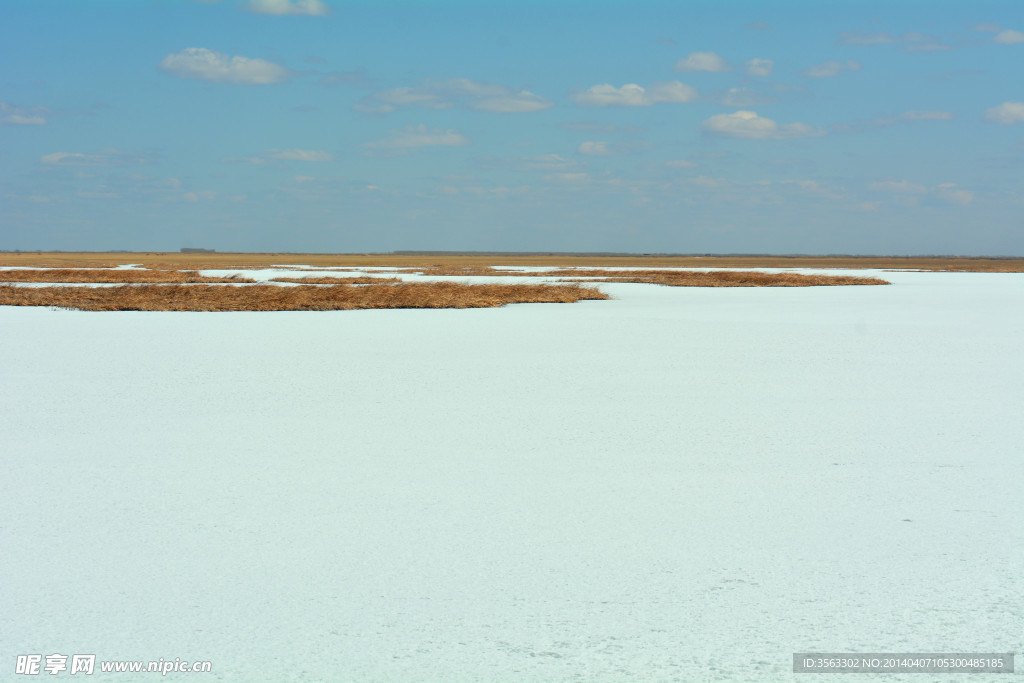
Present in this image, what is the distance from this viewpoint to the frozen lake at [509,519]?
374 cm

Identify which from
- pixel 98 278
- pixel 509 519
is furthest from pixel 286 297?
pixel 98 278

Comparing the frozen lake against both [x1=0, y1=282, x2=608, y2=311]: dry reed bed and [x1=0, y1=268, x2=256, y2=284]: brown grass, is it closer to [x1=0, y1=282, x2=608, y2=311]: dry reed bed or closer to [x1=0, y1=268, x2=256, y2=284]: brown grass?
[x1=0, y1=282, x2=608, y2=311]: dry reed bed

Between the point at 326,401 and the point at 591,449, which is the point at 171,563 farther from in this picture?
the point at 326,401

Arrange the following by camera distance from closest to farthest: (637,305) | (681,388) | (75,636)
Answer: (75,636) < (681,388) < (637,305)

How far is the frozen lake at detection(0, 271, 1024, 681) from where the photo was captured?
3736 millimetres

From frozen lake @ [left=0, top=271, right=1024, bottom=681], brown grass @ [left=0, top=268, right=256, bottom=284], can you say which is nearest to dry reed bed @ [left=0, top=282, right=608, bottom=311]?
brown grass @ [left=0, top=268, right=256, bottom=284]

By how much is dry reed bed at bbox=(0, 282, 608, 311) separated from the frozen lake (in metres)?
14.5

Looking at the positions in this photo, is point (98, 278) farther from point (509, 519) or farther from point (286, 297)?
point (509, 519)

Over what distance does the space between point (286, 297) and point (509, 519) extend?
908 inches

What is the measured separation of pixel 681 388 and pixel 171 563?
6.89 metres

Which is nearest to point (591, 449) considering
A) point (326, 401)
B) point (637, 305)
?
point (326, 401)

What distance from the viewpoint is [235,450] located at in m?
7.11

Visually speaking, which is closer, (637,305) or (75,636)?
(75,636)

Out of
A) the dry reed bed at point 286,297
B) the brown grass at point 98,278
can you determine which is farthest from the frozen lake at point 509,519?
the brown grass at point 98,278
